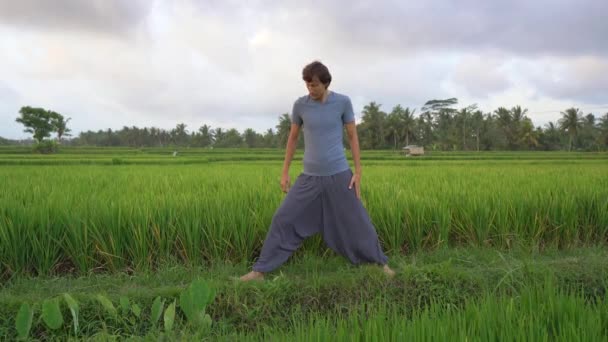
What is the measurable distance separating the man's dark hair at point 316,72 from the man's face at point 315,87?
18 mm

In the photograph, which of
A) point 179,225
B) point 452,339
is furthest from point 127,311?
point 452,339

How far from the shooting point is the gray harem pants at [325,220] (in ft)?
8.38

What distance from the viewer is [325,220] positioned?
2613mm

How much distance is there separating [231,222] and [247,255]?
27 centimetres

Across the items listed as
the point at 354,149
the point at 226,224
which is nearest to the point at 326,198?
the point at 354,149

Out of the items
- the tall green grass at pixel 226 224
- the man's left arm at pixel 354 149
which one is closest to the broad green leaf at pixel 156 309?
the tall green grass at pixel 226 224

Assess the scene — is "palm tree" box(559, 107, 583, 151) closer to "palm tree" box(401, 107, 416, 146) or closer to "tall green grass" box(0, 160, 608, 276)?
"palm tree" box(401, 107, 416, 146)

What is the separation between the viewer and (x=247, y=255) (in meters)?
3.04

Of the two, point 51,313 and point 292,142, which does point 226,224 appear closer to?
point 292,142

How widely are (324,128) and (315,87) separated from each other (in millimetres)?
255

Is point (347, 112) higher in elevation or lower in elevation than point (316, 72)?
lower

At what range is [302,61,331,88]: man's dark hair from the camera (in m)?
2.39

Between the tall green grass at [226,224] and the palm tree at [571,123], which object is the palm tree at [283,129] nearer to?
the palm tree at [571,123]

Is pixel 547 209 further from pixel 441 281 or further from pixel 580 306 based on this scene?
pixel 580 306
